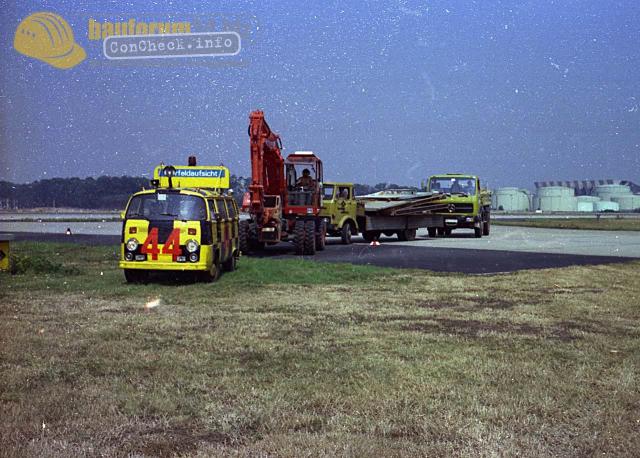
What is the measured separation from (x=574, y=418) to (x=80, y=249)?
66.4 ft

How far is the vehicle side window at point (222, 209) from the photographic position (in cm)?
1528

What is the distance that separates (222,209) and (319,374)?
9.54 meters

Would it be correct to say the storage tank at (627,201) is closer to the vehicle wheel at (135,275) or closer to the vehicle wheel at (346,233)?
the vehicle wheel at (346,233)

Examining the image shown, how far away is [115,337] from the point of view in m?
8.29

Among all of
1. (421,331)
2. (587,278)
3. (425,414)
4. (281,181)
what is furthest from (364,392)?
(281,181)

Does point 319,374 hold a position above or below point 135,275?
below

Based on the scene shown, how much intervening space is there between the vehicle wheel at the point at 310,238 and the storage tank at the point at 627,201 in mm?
129339

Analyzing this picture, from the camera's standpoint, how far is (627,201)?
13788 centimetres

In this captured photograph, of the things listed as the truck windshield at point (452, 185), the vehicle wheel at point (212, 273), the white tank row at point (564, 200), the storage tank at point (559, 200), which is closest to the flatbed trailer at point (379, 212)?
the truck windshield at point (452, 185)

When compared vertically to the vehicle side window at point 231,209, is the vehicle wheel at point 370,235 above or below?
below

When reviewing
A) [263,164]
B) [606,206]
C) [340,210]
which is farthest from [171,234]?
[606,206]

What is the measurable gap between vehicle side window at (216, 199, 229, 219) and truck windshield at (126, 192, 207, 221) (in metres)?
1.25

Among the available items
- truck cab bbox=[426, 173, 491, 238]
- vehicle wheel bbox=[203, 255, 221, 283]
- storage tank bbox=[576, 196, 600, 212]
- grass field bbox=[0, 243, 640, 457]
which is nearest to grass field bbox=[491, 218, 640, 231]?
truck cab bbox=[426, 173, 491, 238]

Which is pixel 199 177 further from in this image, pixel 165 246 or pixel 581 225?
pixel 581 225
